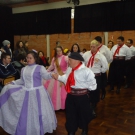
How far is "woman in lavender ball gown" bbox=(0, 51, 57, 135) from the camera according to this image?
263 centimetres

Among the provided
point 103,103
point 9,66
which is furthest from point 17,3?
point 103,103

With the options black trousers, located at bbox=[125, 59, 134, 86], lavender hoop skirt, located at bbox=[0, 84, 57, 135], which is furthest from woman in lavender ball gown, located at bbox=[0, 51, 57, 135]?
black trousers, located at bbox=[125, 59, 134, 86]

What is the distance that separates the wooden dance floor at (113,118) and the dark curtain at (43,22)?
4.42m

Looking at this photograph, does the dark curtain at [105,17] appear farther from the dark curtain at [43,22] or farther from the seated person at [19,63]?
the seated person at [19,63]

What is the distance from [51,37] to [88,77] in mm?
6516

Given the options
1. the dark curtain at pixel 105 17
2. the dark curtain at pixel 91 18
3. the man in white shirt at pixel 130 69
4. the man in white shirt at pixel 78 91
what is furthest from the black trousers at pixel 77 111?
the dark curtain at pixel 91 18

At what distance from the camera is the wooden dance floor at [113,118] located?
3.03 meters

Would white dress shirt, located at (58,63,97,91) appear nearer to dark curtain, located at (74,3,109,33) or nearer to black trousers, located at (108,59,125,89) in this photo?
black trousers, located at (108,59,125,89)

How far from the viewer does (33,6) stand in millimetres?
9016

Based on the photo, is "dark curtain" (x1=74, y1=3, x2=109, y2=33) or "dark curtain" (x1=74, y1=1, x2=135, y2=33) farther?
"dark curtain" (x1=74, y1=3, x2=109, y2=33)

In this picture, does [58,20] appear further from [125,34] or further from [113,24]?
[125,34]

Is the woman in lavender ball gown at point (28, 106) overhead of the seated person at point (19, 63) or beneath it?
beneath

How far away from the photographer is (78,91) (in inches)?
100

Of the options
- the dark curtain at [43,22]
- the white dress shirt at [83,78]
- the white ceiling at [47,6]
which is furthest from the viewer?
the dark curtain at [43,22]
